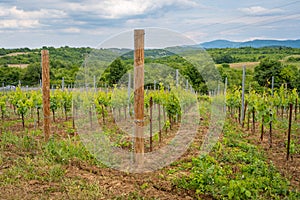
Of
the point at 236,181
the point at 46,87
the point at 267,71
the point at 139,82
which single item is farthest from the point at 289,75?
the point at 236,181

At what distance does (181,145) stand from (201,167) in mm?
3260

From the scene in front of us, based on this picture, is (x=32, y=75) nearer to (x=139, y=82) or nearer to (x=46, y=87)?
(x=46, y=87)

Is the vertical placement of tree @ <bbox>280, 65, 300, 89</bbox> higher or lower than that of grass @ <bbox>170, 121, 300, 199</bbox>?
higher

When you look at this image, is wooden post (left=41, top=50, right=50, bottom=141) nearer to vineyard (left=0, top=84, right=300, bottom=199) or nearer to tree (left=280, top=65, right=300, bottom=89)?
vineyard (left=0, top=84, right=300, bottom=199)

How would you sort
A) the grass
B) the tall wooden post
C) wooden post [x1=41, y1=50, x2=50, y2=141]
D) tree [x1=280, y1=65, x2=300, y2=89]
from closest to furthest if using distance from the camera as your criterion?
1. the grass
2. the tall wooden post
3. wooden post [x1=41, y1=50, x2=50, y2=141]
4. tree [x1=280, y1=65, x2=300, y2=89]

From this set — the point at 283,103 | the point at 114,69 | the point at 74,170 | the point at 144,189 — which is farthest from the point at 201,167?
the point at 283,103

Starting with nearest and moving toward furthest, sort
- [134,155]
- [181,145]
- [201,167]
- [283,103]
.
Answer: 1. [201,167]
2. [134,155]
3. [181,145]
4. [283,103]

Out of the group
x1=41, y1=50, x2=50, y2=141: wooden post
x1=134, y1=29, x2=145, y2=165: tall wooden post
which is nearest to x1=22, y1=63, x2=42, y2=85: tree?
x1=41, y1=50, x2=50, y2=141: wooden post

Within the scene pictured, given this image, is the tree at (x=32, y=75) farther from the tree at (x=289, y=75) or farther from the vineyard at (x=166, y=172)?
the vineyard at (x=166, y=172)

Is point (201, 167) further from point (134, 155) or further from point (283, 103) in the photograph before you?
point (283, 103)

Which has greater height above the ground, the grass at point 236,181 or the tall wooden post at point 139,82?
the tall wooden post at point 139,82

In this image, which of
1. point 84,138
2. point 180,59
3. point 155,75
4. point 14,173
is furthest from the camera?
point 155,75

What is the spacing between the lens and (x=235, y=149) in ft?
26.0

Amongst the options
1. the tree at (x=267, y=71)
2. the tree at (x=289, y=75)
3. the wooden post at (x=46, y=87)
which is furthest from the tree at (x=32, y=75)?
the wooden post at (x=46, y=87)
